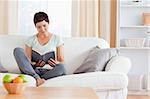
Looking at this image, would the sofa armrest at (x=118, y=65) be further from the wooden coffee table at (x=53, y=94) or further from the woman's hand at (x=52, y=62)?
the wooden coffee table at (x=53, y=94)

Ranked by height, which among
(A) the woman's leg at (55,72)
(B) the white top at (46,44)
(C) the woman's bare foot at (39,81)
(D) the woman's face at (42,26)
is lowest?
(C) the woman's bare foot at (39,81)

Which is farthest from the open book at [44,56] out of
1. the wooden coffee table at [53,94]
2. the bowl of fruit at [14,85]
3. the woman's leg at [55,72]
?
the bowl of fruit at [14,85]

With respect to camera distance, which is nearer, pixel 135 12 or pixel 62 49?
pixel 62 49

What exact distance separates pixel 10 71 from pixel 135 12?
2.40 metres

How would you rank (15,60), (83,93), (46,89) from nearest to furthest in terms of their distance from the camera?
(83,93), (46,89), (15,60)

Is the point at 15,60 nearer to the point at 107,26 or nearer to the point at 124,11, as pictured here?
the point at 107,26

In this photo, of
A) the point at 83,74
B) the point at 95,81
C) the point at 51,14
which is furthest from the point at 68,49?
the point at 51,14

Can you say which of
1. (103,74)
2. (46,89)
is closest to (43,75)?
(103,74)

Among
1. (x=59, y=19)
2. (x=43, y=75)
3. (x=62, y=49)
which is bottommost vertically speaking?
(x=43, y=75)

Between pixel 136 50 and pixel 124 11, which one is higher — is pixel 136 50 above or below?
below

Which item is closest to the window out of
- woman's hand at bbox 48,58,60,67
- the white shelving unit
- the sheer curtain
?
the sheer curtain

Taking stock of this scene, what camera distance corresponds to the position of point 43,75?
3781 mm

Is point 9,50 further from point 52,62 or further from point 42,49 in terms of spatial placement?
point 52,62

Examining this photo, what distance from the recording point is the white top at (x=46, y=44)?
3965 millimetres
